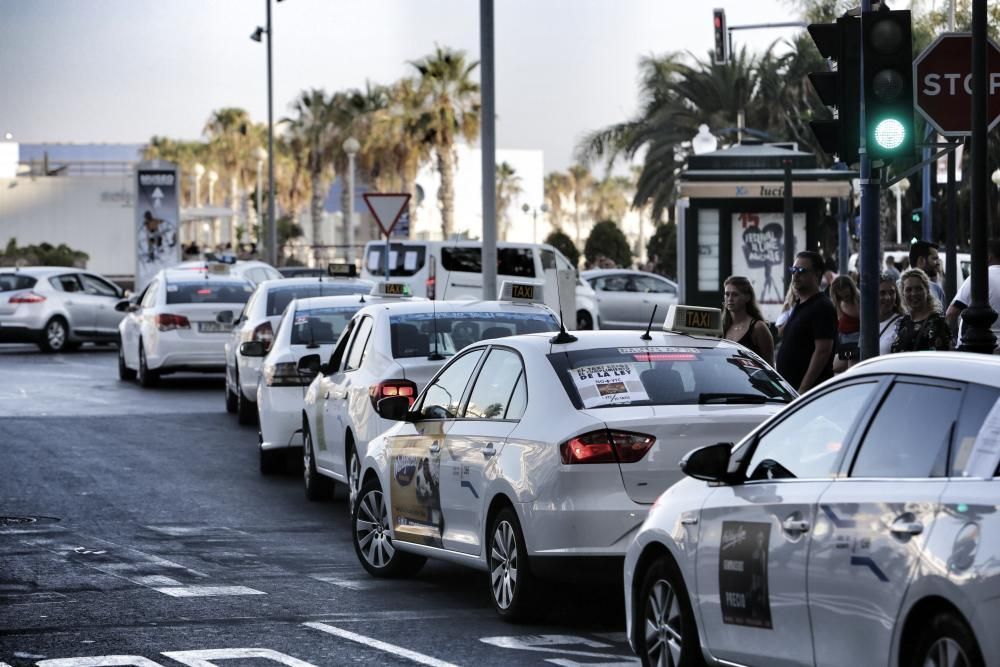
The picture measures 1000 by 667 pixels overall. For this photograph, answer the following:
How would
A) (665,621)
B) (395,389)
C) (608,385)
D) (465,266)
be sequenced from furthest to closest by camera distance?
(465,266), (395,389), (608,385), (665,621)

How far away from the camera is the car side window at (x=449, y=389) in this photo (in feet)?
33.9

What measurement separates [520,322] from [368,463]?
2.53m

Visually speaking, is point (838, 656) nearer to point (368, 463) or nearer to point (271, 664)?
point (271, 664)

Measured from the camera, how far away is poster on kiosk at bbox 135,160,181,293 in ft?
164

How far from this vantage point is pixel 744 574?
6.54 meters

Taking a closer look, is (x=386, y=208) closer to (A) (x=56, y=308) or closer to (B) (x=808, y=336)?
(A) (x=56, y=308)

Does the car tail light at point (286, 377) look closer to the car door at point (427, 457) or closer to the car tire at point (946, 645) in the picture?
the car door at point (427, 457)

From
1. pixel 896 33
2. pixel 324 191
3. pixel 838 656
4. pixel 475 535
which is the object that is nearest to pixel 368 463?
pixel 475 535

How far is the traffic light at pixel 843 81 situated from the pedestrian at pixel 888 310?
1.36 metres

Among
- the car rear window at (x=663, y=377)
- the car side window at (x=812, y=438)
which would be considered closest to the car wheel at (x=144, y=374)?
the car rear window at (x=663, y=377)

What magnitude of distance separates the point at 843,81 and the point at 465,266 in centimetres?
2443

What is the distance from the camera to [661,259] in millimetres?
63281

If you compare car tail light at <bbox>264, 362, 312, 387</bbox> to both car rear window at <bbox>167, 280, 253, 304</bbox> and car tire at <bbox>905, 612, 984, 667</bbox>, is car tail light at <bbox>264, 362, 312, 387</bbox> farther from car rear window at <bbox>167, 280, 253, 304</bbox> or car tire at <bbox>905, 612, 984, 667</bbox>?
car tire at <bbox>905, 612, 984, 667</bbox>

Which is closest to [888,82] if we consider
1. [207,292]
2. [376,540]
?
[376,540]
